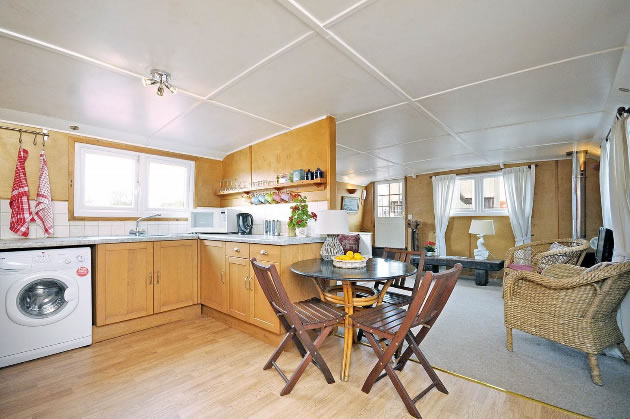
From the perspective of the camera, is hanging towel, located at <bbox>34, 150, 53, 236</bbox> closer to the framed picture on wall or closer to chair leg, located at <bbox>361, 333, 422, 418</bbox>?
chair leg, located at <bbox>361, 333, 422, 418</bbox>

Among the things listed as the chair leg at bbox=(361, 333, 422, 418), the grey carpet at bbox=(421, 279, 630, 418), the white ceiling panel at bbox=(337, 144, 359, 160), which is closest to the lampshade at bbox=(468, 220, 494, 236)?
the grey carpet at bbox=(421, 279, 630, 418)

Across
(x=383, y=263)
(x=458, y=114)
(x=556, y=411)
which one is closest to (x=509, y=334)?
(x=556, y=411)

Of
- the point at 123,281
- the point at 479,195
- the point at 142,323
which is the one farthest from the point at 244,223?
the point at 479,195

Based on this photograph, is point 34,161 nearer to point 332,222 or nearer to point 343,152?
point 332,222

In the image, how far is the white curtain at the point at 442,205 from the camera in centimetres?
637

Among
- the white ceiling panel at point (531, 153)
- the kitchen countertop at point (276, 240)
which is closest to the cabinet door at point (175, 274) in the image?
the kitchen countertop at point (276, 240)

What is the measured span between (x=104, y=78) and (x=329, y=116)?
195cm

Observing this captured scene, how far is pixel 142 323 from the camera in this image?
302 cm

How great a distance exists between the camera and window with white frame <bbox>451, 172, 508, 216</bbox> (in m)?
5.95

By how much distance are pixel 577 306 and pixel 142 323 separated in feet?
12.7

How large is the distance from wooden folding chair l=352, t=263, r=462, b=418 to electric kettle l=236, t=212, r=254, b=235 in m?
2.14

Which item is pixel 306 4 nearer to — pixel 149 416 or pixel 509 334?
pixel 149 416

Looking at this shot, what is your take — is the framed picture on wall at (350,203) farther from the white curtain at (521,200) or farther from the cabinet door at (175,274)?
the cabinet door at (175,274)

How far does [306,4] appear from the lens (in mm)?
1487
